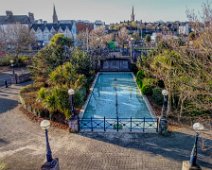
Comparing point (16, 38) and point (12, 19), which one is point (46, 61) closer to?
point (16, 38)

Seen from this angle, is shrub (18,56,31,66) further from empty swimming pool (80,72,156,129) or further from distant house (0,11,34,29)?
distant house (0,11,34,29)

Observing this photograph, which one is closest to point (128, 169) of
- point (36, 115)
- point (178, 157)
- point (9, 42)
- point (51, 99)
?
point (178, 157)

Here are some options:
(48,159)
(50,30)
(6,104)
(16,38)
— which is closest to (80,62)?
(6,104)

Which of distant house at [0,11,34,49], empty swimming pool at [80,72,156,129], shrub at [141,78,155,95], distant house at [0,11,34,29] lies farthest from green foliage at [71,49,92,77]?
distant house at [0,11,34,29]

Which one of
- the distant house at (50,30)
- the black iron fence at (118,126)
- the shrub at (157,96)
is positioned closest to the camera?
the black iron fence at (118,126)

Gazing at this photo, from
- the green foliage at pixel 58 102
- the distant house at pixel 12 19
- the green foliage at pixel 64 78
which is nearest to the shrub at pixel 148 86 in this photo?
the green foliage at pixel 64 78

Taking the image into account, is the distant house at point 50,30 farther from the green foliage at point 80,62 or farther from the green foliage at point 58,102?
the green foliage at point 58,102
